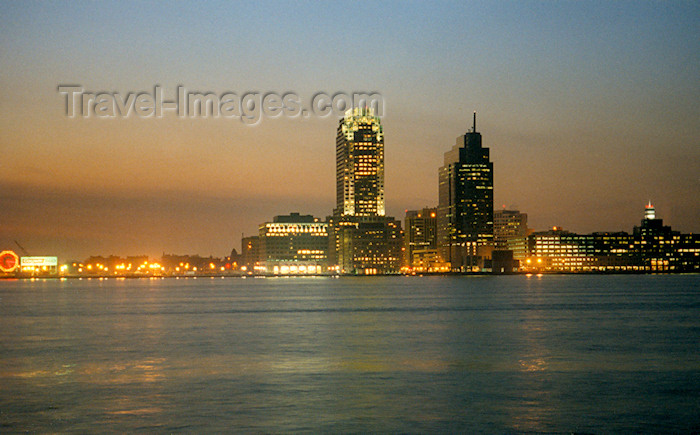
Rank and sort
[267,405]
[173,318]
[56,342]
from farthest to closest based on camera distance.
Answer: [173,318], [56,342], [267,405]

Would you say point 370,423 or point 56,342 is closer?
point 370,423

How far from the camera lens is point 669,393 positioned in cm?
3145

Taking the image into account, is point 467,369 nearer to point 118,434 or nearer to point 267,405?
point 267,405

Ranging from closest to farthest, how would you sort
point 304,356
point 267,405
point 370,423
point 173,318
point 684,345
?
point 370,423 → point 267,405 → point 304,356 → point 684,345 → point 173,318

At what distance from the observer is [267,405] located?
2898 cm

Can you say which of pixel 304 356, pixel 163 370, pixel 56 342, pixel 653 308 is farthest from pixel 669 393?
pixel 653 308

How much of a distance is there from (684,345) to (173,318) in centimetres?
4895

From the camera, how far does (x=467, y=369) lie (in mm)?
39000

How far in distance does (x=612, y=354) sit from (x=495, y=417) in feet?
69.2

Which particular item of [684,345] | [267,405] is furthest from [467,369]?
[684,345]

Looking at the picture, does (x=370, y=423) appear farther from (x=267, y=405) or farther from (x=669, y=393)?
(x=669, y=393)

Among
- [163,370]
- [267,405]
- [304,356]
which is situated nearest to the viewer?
[267,405]

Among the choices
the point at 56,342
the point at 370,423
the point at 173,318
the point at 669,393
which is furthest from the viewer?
the point at 173,318

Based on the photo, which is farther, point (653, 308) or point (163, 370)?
point (653, 308)
